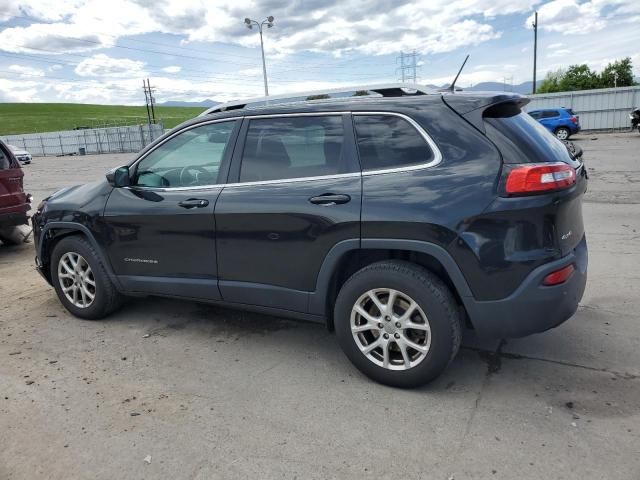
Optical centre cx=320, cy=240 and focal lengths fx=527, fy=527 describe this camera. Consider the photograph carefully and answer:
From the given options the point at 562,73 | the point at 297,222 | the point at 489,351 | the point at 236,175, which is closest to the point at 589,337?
the point at 489,351

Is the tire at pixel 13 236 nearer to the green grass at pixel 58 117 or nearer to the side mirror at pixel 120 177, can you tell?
the side mirror at pixel 120 177

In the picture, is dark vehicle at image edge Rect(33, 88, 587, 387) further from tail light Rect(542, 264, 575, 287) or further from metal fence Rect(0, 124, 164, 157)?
metal fence Rect(0, 124, 164, 157)

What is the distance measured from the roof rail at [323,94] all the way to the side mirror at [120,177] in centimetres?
83

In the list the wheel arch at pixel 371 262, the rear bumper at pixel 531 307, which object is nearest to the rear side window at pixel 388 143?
the wheel arch at pixel 371 262

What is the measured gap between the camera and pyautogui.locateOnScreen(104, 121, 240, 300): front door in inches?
152

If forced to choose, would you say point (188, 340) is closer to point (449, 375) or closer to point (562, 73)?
point (449, 375)

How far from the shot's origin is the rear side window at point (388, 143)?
3.14 m

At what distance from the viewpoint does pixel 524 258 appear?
2.87 meters

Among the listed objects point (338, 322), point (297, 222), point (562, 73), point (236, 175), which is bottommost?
point (338, 322)

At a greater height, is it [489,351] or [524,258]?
[524,258]

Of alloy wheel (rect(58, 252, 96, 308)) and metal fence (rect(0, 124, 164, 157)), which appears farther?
metal fence (rect(0, 124, 164, 157))

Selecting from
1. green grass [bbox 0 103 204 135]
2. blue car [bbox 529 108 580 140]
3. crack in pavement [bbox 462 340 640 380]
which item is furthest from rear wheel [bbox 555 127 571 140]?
green grass [bbox 0 103 204 135]

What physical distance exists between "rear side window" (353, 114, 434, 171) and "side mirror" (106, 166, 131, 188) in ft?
6.54

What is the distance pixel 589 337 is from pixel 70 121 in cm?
10141
